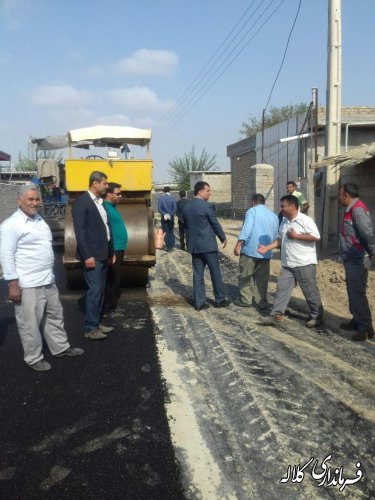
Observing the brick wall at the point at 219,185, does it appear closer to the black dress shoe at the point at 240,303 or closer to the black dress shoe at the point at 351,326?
the black dress shoe at the point at 240,303

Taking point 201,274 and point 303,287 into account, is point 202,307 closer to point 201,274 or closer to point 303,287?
point 201,274

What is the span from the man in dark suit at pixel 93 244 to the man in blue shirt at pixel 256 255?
216cm

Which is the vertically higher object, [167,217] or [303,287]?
[167,217]

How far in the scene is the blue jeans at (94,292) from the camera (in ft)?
16.4

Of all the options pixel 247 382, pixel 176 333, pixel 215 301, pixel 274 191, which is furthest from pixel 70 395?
pixel 274 191

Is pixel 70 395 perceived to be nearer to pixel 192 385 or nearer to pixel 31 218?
pixel 192 385

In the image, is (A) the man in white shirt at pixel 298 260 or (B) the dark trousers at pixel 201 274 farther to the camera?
(B) the dark trousers at pixel 201 274

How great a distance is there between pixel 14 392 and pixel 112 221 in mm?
2602

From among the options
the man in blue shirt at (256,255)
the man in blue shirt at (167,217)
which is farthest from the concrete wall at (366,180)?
the man in blue shirt at (167,217)

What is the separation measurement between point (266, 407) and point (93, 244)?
2513 mm

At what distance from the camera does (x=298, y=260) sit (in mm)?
5562

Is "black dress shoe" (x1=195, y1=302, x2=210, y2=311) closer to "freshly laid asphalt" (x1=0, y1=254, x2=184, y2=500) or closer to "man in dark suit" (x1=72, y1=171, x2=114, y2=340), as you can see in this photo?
"freshly laid asphalt" (x1=0, y1=254, x2=184, y2=500)

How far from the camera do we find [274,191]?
17.5 m

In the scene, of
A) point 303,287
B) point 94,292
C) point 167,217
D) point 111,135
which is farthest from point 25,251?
point 167,217
